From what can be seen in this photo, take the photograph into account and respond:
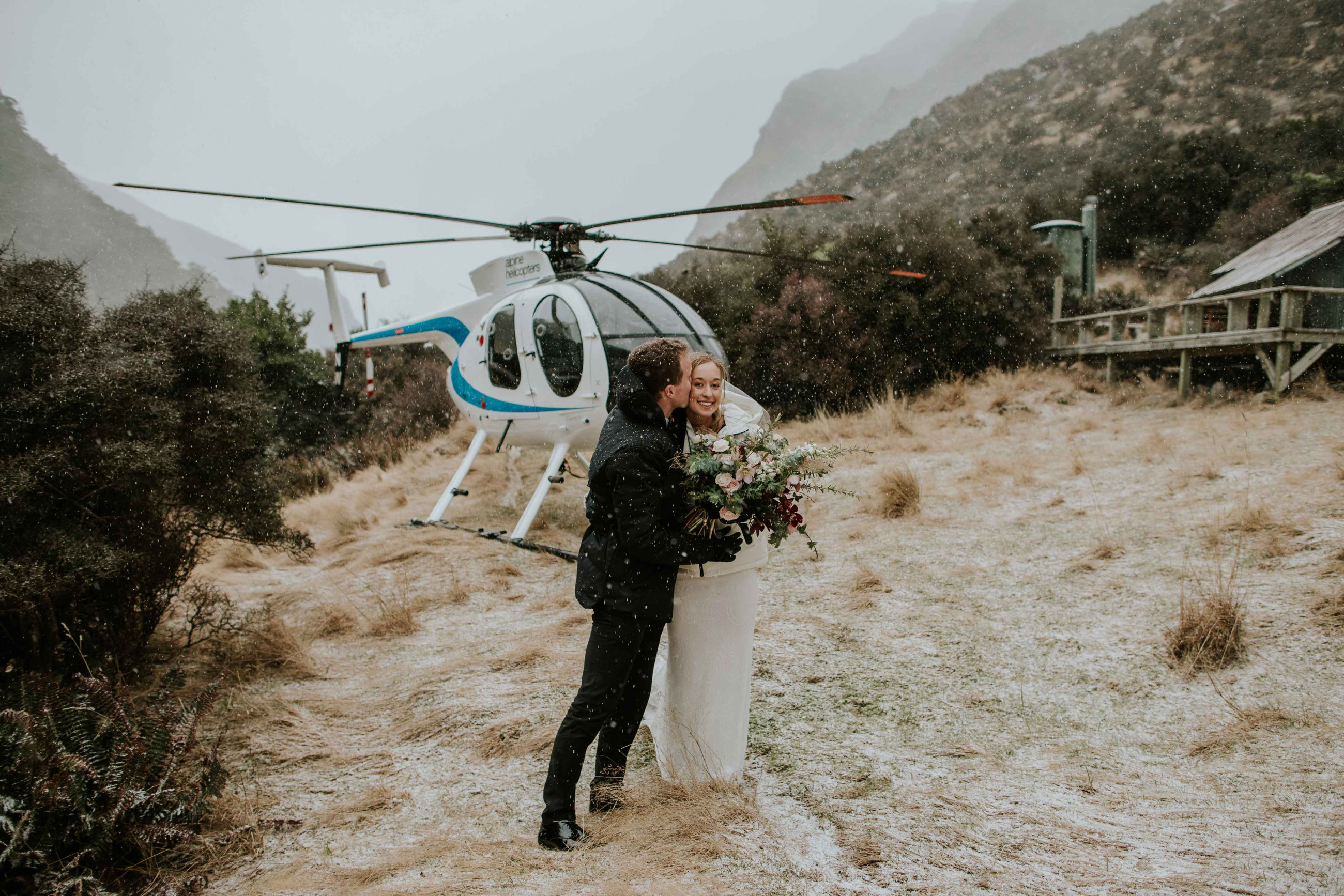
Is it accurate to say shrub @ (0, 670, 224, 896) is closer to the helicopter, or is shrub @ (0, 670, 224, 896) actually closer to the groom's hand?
the groom's hand

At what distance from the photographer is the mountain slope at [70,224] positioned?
43.3 feet

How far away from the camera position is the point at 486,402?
7906 millimetres

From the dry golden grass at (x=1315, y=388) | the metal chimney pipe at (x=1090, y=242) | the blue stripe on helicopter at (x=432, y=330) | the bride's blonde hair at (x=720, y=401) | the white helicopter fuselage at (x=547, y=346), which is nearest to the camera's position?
the bride's blonde hair at (x=720, y=401)

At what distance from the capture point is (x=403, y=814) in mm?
3248

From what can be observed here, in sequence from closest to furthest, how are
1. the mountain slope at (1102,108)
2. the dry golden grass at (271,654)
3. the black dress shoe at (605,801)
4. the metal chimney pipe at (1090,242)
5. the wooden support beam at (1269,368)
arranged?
the black dress shoe at (605,801)
the dry golden grass at (271,654)
the wooden support beam at (1269,368)
the metal chimney pipe at (1090,242)
the mountain slope at (1102,108)

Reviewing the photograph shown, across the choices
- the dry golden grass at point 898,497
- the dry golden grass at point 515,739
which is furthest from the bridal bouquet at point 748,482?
the dry golden grass at point 898,497

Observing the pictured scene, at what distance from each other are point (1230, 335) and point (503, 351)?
32.6 ft

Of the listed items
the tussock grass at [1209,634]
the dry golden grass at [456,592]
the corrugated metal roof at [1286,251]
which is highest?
the corrugated metal roof at [1286,251]

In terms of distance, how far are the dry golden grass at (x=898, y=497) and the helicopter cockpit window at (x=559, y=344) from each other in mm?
3177

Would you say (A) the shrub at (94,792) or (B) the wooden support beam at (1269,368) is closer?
(A) the shrub at (94,792)

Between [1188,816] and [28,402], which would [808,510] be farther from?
[28,402]

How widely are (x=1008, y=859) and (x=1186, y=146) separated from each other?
26.9 m

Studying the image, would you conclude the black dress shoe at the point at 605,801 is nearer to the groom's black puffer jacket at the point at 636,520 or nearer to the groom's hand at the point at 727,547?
the groom's black puffer jacket at the point at 636,520

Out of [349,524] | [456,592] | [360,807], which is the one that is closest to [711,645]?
[360,807]
